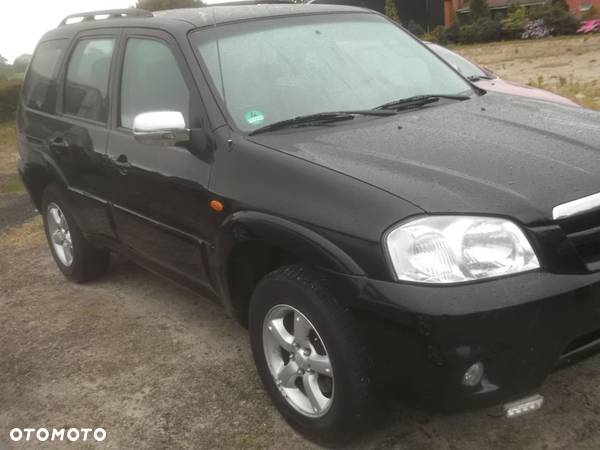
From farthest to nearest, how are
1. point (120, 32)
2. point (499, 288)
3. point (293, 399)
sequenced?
point (120, 32), point (293, 399), point (499, 288)

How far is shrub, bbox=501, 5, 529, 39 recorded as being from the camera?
26.2 metres

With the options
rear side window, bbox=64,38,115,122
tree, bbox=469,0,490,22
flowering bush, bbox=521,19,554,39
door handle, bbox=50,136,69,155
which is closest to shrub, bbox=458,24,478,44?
tree, bbox=469,0,490,22

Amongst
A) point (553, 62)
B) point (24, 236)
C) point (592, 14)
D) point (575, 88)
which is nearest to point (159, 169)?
point (24, 236)

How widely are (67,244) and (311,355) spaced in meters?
2.95

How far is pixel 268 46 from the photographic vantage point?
3742 mm

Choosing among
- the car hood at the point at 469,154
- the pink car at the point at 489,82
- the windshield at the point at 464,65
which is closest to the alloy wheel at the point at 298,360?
the car hood at the point at 469,154

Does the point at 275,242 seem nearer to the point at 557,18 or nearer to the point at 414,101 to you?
the point at 414,101

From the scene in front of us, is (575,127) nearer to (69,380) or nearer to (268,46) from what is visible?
(268,46)

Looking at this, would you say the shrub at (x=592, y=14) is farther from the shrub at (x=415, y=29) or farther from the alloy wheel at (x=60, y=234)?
the alloy wheel at (x=60, y=234)

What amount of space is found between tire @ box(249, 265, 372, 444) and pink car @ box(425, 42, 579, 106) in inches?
163

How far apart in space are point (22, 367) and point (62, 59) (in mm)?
2102

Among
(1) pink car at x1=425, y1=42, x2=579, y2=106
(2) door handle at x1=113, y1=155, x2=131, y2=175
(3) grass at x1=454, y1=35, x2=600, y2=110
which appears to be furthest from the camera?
(3) grass at x1=454, y1=35, x2=600, y2=110

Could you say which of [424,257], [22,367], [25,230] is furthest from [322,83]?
[25,230]

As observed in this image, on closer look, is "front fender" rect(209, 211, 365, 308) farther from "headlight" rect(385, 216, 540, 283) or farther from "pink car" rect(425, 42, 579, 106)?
"pink car" rect(425, 42, 579, 106)
